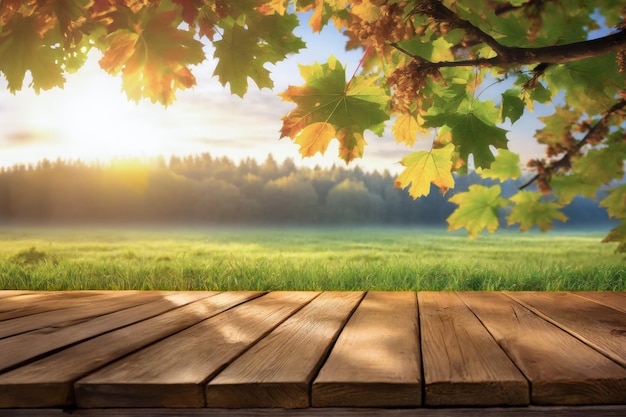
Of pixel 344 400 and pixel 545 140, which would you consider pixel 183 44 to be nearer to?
pixel 344 400

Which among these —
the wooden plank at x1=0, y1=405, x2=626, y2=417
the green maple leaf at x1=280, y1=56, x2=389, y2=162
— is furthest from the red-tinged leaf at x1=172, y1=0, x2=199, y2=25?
the wooden plank at x1=0, y1=405, x2=626, y2=417

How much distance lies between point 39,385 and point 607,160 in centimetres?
321

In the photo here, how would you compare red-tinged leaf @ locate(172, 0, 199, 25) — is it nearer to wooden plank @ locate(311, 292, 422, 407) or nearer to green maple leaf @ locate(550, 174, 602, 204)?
wooden plank @ locate(311, 292, 422, 407)

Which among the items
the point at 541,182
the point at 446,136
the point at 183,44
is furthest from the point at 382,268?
the point at 183,44

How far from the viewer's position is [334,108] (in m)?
1.77

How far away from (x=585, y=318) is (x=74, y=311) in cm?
187

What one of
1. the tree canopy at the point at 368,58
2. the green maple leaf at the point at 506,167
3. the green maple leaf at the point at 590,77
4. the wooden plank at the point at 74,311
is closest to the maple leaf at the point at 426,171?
the tree canopy at the point at 368,58

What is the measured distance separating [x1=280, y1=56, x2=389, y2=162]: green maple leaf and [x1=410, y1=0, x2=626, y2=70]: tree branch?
29 cm

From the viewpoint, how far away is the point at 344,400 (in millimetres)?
1061

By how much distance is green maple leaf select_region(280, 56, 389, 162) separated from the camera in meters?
1.73

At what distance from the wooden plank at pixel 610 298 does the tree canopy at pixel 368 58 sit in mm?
750

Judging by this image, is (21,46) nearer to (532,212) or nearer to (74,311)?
(74,311)

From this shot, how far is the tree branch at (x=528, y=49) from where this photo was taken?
1515 mm

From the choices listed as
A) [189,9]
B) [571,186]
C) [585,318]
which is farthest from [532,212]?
[189,9]
